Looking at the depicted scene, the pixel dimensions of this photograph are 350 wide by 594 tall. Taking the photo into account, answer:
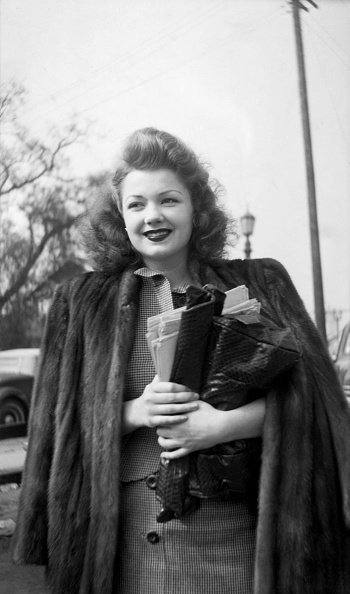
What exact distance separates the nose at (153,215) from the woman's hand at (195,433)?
1.36 ft

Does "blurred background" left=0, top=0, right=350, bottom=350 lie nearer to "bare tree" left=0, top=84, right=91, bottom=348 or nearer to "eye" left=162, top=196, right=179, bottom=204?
"bare tree" left=0, top=84, right=91, bottom=348

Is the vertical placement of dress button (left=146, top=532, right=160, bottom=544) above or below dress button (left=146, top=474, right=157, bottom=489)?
below

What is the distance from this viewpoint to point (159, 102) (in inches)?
94.7

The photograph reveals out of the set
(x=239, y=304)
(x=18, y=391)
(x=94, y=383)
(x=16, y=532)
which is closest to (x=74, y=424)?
(x=94, y=383)

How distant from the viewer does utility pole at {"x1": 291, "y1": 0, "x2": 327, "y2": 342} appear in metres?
2.55

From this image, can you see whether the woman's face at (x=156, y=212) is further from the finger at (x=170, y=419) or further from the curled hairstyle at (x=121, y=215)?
the finger at (x=170, y=419)

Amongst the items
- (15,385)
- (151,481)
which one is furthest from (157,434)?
(15,385)

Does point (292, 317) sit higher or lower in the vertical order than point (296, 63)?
lower

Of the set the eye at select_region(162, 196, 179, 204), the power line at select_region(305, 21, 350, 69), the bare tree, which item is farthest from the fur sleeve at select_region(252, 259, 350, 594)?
the power line at select_region(305, 21, 350, 69)

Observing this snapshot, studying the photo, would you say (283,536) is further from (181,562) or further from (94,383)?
(94,383)

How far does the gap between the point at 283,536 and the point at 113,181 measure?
84 cm

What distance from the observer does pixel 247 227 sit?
7.77 ft

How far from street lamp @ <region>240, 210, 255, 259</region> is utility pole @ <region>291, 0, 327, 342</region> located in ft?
1.06

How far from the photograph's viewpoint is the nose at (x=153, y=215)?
1.18 m
